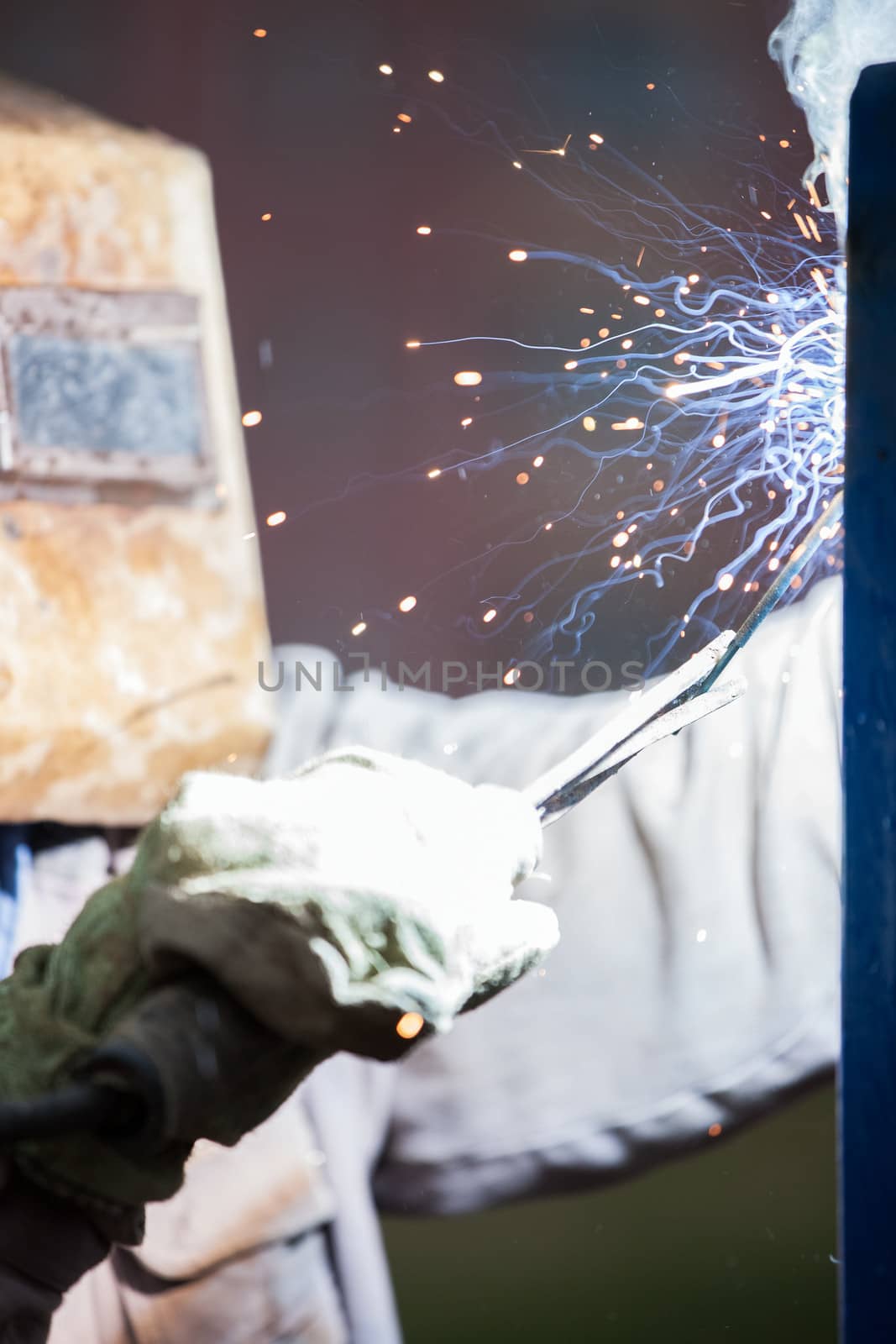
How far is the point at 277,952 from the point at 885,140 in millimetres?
554

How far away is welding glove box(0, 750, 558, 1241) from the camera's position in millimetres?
582

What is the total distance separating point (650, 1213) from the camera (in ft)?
3.80

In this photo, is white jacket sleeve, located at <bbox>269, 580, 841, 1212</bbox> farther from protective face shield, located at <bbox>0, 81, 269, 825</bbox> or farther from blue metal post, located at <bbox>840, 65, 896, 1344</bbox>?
blue metal post, located at <bbox>840, 65, 896, 1344</bbox>

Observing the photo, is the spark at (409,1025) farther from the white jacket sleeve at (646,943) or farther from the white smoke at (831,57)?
the white smoke at (831,57)

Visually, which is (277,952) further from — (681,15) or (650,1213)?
(681,15)

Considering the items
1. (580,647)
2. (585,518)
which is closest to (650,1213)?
(580,647)

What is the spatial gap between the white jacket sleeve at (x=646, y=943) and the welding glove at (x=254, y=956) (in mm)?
418

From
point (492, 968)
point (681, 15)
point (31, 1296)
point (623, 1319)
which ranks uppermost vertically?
point (681, 15)

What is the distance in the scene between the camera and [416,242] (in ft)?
3.47

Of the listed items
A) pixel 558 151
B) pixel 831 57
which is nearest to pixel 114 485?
pixel 558 151

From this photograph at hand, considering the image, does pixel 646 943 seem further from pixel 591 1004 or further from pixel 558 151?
pixel 558 151

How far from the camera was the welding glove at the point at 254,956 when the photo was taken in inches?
22.9

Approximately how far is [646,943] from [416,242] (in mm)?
685

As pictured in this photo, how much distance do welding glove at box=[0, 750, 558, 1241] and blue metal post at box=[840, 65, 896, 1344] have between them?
0.63ft
